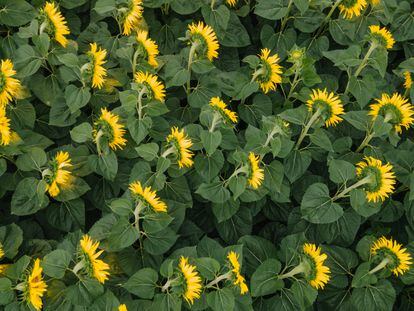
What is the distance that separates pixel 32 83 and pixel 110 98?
27cm

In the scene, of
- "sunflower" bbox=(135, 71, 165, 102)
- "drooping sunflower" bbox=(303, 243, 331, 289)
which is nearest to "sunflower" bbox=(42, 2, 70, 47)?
"sunflower" bbox=(135, 71, 165, 102)

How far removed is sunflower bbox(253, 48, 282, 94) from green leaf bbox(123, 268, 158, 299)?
2.47ft

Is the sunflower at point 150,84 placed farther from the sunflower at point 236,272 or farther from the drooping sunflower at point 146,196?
the sunflower at point 236,272

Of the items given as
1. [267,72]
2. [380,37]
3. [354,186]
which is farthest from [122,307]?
[380,37]

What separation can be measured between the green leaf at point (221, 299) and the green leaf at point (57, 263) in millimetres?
391

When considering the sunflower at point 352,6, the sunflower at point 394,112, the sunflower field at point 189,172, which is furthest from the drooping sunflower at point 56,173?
the sunflower at point 352,6

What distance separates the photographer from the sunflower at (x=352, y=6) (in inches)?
74.3

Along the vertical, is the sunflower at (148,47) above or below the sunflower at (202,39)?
below

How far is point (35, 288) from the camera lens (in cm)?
133

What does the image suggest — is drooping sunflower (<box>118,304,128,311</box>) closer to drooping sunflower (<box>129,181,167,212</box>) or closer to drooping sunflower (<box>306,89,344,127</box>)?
drooping sunflower (<box>129,181,167,212</box>)

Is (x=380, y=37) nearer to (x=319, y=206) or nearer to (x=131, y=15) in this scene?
(x=319, y=206)

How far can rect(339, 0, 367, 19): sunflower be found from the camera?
1888 millimetres

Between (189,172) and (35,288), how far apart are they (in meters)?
0.58

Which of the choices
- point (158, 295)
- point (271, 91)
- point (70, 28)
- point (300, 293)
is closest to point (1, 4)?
point (70, 28)
